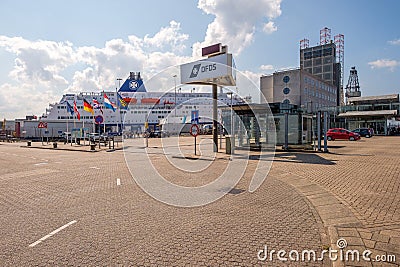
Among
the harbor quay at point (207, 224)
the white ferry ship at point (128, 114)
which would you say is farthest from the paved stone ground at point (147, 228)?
the white ferry ship at point (128, 114)

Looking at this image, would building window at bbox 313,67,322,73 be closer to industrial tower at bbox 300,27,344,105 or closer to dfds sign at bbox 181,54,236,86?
industrial tower at bbox 300,27,344,105

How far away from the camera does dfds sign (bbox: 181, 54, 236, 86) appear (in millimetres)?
18922

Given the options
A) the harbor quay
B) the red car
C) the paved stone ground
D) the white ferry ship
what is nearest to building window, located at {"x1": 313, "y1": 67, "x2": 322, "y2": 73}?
the white ferry ship

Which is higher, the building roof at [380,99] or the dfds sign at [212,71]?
the building roof at [380,99]

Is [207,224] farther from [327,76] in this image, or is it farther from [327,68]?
[327,76]

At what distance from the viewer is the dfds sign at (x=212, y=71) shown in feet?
62.1

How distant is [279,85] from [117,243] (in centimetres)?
7393

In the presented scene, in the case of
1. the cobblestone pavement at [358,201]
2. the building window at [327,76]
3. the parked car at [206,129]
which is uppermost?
the building window at [327,76]

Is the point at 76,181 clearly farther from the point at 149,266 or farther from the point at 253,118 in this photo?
the point at 253,118

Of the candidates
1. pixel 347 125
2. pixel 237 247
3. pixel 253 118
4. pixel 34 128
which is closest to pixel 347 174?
pixel 237 247

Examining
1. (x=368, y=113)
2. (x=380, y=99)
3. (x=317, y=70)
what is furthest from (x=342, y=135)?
(x=317, y=70)

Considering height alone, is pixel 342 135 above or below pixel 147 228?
above

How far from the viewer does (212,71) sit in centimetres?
1944

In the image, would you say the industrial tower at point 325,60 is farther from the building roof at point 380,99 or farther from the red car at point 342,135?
the red car at point 342,135
